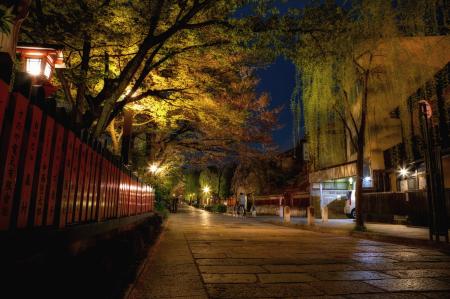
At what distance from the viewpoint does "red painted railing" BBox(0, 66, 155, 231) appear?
3.66m

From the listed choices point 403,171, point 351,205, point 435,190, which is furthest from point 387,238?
point 351,205

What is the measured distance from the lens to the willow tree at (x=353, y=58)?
35.2ft

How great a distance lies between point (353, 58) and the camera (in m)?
15.9

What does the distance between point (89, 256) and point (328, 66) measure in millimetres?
14364

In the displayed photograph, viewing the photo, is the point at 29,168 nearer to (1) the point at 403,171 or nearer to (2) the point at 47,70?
(2) the point at 47,70

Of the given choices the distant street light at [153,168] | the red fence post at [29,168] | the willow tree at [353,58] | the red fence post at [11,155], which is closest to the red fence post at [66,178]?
the red fence post at [29,168]

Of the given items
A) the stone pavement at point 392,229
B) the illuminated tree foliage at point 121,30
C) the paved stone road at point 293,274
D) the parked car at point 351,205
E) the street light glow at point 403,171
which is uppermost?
the illuminated tree foliage at point 121,30

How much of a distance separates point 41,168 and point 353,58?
49.2 ft

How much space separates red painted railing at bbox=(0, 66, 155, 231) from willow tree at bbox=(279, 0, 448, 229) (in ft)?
23.5

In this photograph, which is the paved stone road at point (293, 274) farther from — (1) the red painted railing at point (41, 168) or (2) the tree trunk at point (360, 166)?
(2) the tree trunk at point (360, 166)

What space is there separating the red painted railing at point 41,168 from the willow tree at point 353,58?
715cm

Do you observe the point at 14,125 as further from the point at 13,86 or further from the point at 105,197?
the point at 105,197

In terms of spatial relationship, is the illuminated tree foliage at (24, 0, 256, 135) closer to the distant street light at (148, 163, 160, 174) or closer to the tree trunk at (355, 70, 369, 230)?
the tree trunk at (355, 70, 369, 230)

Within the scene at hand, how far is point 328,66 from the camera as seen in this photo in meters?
16.5
